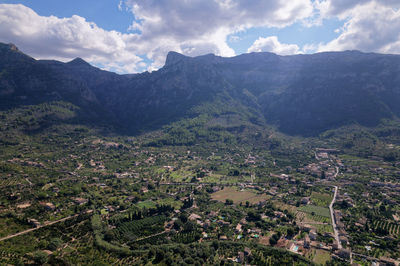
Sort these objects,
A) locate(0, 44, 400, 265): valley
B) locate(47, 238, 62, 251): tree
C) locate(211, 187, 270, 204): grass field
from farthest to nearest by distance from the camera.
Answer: locate(211, 187, 270, 204): grass field < locate(0, 44, 400, 265): valley < locate(47, 238, 62, 251): tree

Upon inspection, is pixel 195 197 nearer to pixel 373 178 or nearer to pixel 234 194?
pixel 234 194

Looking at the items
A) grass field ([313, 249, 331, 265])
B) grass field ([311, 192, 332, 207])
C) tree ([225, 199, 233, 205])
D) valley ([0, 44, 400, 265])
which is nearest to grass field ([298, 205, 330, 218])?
valley ([0, 44, 400, 265])

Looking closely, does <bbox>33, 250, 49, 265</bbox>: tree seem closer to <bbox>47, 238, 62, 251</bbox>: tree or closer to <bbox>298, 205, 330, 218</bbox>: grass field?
<bbox>47, 238, 62, 251</bbox>: tree

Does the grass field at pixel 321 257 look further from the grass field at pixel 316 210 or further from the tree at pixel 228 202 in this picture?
the tree at pixel 228 202

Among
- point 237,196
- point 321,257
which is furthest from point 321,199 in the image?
point 321,257

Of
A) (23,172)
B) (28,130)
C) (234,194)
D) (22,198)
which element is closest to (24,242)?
(22,198)

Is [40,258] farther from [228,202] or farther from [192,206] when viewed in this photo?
[228,202]

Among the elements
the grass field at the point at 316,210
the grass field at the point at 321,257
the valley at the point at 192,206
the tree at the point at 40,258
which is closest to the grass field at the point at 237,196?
the valley at the point at 192,206
